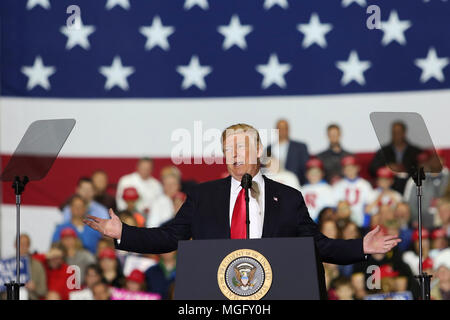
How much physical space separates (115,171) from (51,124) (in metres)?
4.09

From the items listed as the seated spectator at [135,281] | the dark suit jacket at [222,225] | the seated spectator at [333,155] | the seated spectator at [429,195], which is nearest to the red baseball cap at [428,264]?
the seated spectator at [429,195]

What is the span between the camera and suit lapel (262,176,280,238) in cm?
378

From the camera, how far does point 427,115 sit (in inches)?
339

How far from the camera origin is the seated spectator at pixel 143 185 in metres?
8.18

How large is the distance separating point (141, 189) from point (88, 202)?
1.64 ft

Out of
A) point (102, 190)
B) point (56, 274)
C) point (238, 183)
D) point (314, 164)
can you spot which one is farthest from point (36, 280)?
point (238, 183)

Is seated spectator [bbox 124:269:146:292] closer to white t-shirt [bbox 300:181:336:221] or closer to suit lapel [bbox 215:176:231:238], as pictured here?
white t-shirt [bbox 300:181:336:221]

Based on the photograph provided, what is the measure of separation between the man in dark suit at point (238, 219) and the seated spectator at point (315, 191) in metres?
4.04

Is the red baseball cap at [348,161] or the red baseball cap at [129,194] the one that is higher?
the red baseball cap at [348,161]

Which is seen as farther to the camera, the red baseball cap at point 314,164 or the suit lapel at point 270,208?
the red baseball cap at point 314,164

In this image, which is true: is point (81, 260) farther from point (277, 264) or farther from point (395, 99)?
point (277, 264)

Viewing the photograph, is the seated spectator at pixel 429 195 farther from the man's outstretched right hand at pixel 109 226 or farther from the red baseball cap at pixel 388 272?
the man's outstretched right hand at pixel 109 226
